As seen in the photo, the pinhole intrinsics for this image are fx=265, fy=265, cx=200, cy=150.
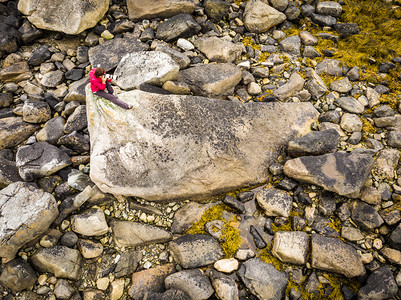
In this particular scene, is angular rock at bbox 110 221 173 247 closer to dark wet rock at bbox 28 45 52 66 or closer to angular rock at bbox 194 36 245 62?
angular rock at bbox 194 36 245 62

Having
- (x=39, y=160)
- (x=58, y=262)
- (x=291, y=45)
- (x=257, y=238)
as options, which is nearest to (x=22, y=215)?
(x=58, y=262)

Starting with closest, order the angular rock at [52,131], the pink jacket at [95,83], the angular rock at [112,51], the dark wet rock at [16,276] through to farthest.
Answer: the dark wet rock at [16,276] < the pink jacket at [95,83] < the angular rock at [52,131] < the angular rock at [112,51]

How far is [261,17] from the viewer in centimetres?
750

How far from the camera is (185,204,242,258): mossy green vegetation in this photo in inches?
185

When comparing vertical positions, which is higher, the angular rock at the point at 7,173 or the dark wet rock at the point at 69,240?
the angular rock at the point at 7,173

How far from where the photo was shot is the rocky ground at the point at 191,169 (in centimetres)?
438

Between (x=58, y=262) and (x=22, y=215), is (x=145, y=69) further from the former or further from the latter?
(x=58, y=262)

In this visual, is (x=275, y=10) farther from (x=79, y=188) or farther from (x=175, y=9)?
(x=79, y=188)

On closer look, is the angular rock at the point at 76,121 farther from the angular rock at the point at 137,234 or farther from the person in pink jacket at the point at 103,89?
the angular rock at the point at 137,234

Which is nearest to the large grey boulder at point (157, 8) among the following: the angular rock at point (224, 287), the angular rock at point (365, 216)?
the angular rock at point (365, 216)

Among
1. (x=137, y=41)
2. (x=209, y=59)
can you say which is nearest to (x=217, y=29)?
(x=209, y=59)

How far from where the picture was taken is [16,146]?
5.82 meters

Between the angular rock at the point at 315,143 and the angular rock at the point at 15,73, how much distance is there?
6785 millimetres

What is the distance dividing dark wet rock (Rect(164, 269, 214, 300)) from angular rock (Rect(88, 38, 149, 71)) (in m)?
5.01
